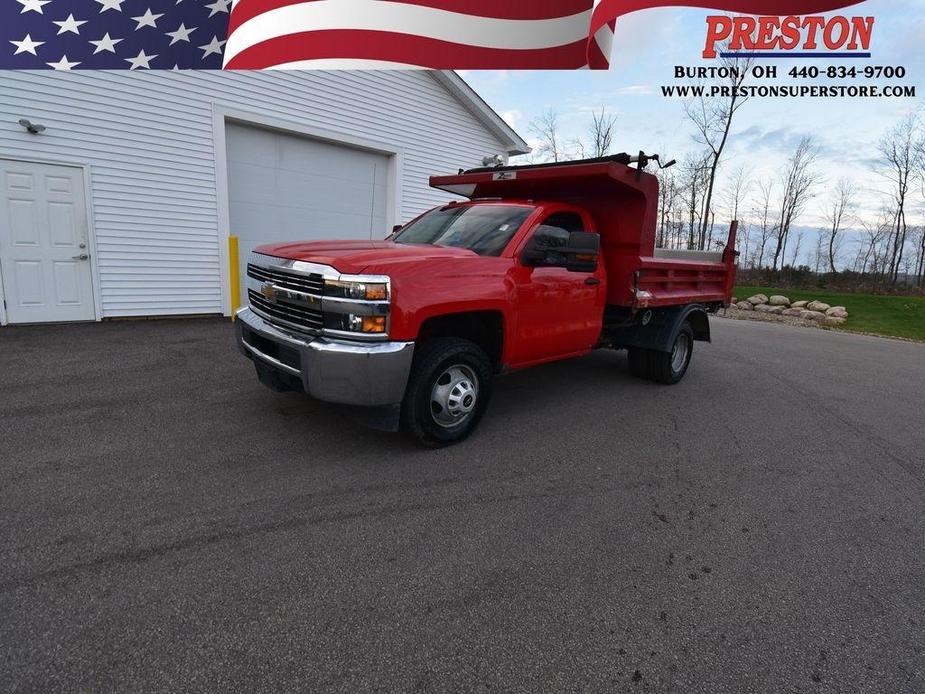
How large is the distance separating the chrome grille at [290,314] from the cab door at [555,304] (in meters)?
1.66

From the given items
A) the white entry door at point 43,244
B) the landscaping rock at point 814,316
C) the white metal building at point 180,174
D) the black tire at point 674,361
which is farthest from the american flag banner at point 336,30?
the landscaping rock at point 814,316

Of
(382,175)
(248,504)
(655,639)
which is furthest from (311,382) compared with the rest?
(382,175)

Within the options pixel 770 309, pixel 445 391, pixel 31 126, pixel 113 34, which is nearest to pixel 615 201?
pixel 445 391

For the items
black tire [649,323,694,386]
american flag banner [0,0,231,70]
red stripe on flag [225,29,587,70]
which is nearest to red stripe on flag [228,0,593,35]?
red stripe on flag [225,29,587,70]

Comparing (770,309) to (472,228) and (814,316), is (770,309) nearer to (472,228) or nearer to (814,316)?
(814,316)

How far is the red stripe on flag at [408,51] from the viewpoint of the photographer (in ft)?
24.3

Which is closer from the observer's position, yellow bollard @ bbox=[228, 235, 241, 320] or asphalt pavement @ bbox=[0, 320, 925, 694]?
asphalt pavement @ bbox=[0, 320, 925, 694]

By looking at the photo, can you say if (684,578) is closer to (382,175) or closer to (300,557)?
(300,557)

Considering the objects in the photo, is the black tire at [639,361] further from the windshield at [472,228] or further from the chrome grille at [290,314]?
the chrome grille at [290,314]

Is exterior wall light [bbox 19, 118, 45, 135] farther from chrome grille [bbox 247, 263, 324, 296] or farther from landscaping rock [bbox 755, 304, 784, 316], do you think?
landscaping rock [bbox 755, 304, 784, 316]

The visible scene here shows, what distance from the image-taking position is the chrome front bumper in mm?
3332

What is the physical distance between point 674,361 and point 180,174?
831 centimetres

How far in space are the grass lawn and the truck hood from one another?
16.4 metres

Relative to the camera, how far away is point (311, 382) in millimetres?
3416
